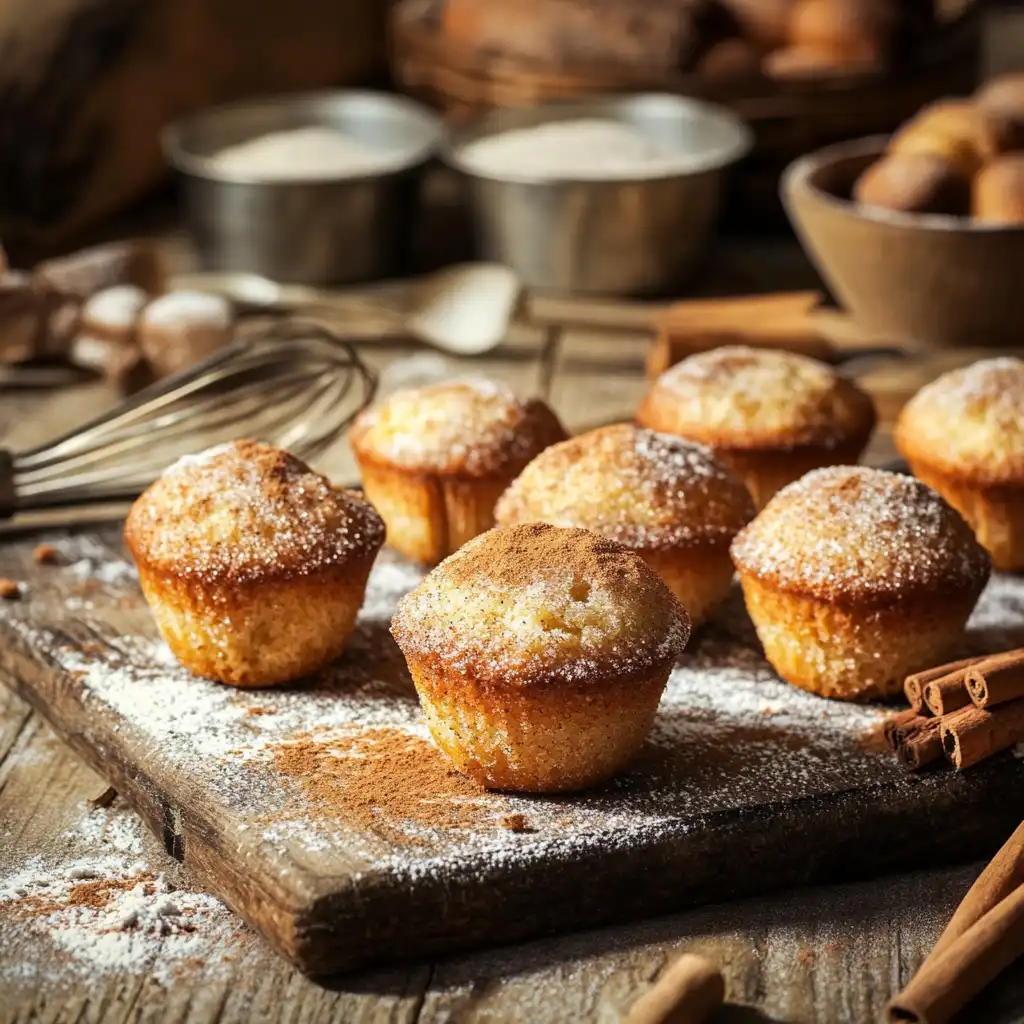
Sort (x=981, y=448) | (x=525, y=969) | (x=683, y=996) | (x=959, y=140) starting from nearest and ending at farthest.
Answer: (x=683, y=996) → (x=525, y=969) → (x=981, y=448) → (x=959, y=140)

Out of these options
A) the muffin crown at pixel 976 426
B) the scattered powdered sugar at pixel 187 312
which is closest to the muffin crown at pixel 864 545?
the muffin crown at pixel 976 426

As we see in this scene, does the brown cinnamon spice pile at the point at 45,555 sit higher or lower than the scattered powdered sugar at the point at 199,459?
lower

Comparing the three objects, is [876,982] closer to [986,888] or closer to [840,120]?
[986,888]

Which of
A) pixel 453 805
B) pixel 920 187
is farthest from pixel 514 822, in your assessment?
pixel 920 187

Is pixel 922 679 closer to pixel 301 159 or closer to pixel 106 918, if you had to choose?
pixel 106 918

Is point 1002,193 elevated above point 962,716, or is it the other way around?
point 1002,193

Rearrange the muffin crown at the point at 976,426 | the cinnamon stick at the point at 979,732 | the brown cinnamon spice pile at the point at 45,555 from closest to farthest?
the cinnamon stick at the point at 979,732 < the muffin crown at the point at 976,426 < the brown cinnamon spice pile at the point at 45,555

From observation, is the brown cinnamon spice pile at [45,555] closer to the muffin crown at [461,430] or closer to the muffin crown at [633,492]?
the muffin crown at [461,430]
